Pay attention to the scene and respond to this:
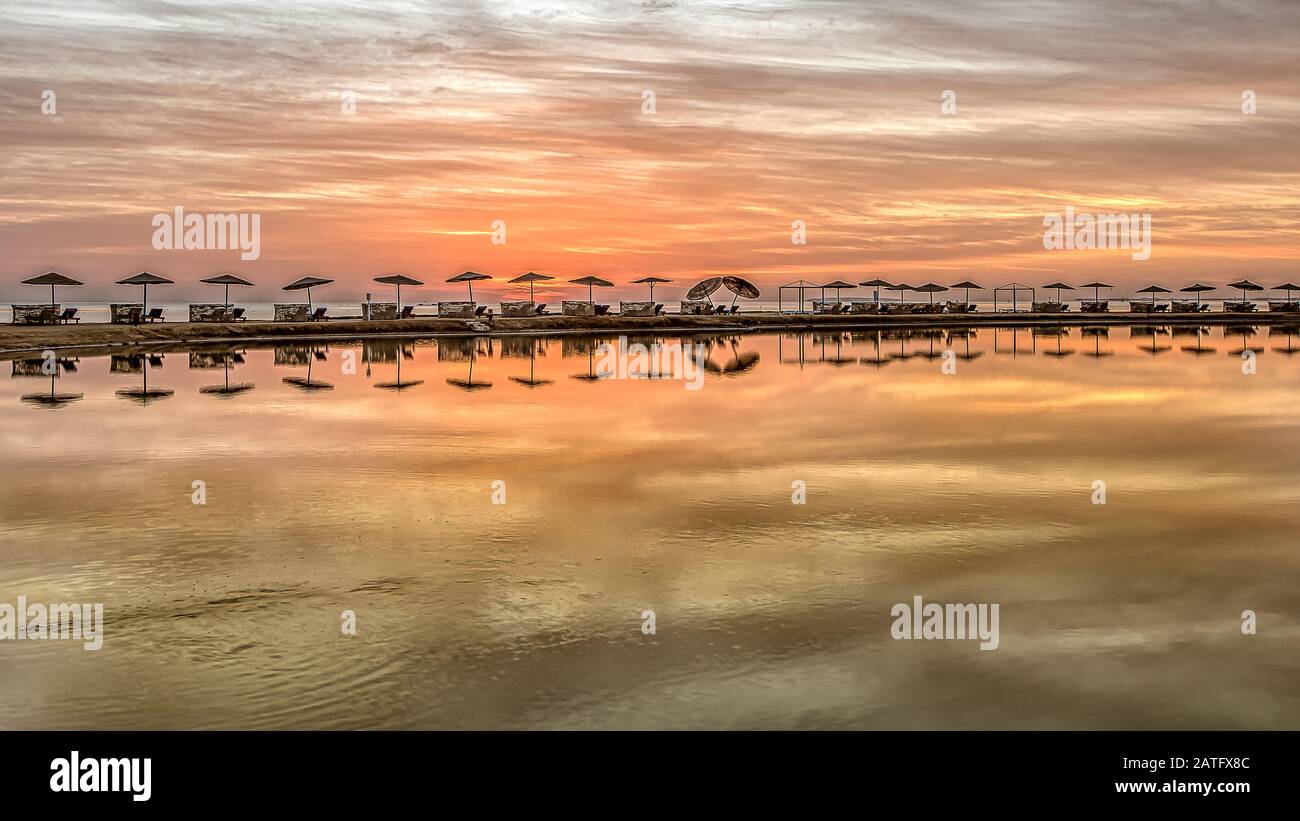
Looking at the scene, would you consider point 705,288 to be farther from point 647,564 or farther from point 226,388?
point 647,564

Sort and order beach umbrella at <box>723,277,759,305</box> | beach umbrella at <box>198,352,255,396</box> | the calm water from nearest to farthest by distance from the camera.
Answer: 1. the calm water
2. beach umbrella at <box>198,352,255,396</box>
3. beach umbrella at <box>723,277,759,305</box>

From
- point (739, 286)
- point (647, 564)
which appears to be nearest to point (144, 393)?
point (647, 564)

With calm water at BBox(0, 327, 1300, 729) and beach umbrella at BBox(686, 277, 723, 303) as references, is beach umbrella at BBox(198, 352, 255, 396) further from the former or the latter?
beach umbrella at BBox(686, 277, 723, 303)

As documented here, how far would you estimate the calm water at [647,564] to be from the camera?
6672 mm

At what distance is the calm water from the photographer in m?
6.67

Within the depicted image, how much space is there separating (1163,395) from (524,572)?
2154 cm

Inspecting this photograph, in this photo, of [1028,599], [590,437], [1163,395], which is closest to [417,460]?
[590,437]

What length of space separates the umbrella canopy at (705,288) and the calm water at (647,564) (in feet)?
169

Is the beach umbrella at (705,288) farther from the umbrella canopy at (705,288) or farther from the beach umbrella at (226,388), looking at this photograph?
the beach umbrella at (226,388)

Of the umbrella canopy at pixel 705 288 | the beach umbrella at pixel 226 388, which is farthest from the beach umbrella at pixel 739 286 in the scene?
the beach umbrella at pixel 226 388

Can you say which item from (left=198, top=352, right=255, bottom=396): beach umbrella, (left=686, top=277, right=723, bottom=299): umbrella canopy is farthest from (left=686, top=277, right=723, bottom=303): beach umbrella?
(left=198, top=352, right=255, bottom=396): beach umbrella
